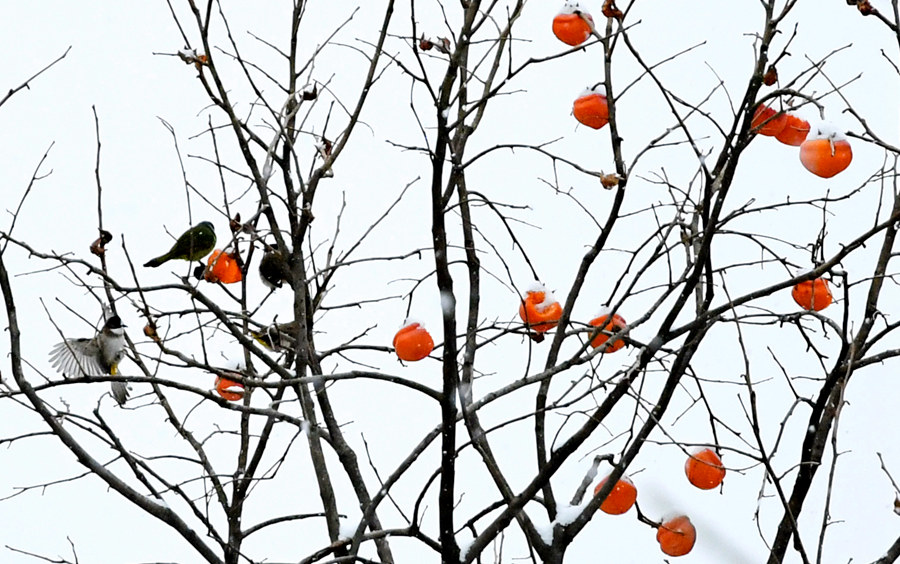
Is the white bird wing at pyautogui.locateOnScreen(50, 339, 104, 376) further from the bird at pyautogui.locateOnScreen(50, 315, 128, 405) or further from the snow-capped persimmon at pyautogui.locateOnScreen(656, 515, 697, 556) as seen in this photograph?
the snow-capped persimmon at pyautogui.locateOnScreen(656, 515, 697, 556)

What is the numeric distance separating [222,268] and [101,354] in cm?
47

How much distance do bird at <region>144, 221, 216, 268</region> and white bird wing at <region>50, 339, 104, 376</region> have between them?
1.27ft

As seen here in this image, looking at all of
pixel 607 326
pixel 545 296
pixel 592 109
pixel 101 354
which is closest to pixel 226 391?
pixel 101 354

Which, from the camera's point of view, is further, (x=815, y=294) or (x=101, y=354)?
(x=101, y=354)

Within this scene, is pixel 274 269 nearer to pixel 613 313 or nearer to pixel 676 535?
pixel 613 313

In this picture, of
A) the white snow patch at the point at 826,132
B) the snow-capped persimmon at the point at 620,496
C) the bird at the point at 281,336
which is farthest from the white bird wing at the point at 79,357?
the white snow patch at the point at 826,132

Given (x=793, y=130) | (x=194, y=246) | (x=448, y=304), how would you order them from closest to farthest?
(x=448, y=304) → (x=793, y=130) → (x=194, y=246)

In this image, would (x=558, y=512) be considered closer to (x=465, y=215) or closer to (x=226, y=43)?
(x=465, y=215)

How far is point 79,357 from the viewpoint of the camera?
297cm

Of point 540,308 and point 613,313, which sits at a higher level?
point 540,308

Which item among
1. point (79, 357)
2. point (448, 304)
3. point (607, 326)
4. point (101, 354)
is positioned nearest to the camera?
point (448, 304)

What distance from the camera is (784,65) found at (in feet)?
20.1

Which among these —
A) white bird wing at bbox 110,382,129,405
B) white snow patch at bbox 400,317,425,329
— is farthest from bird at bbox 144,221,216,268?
white snow patch at bbox 400,317,425,329

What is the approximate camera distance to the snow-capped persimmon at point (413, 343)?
7.42ft
